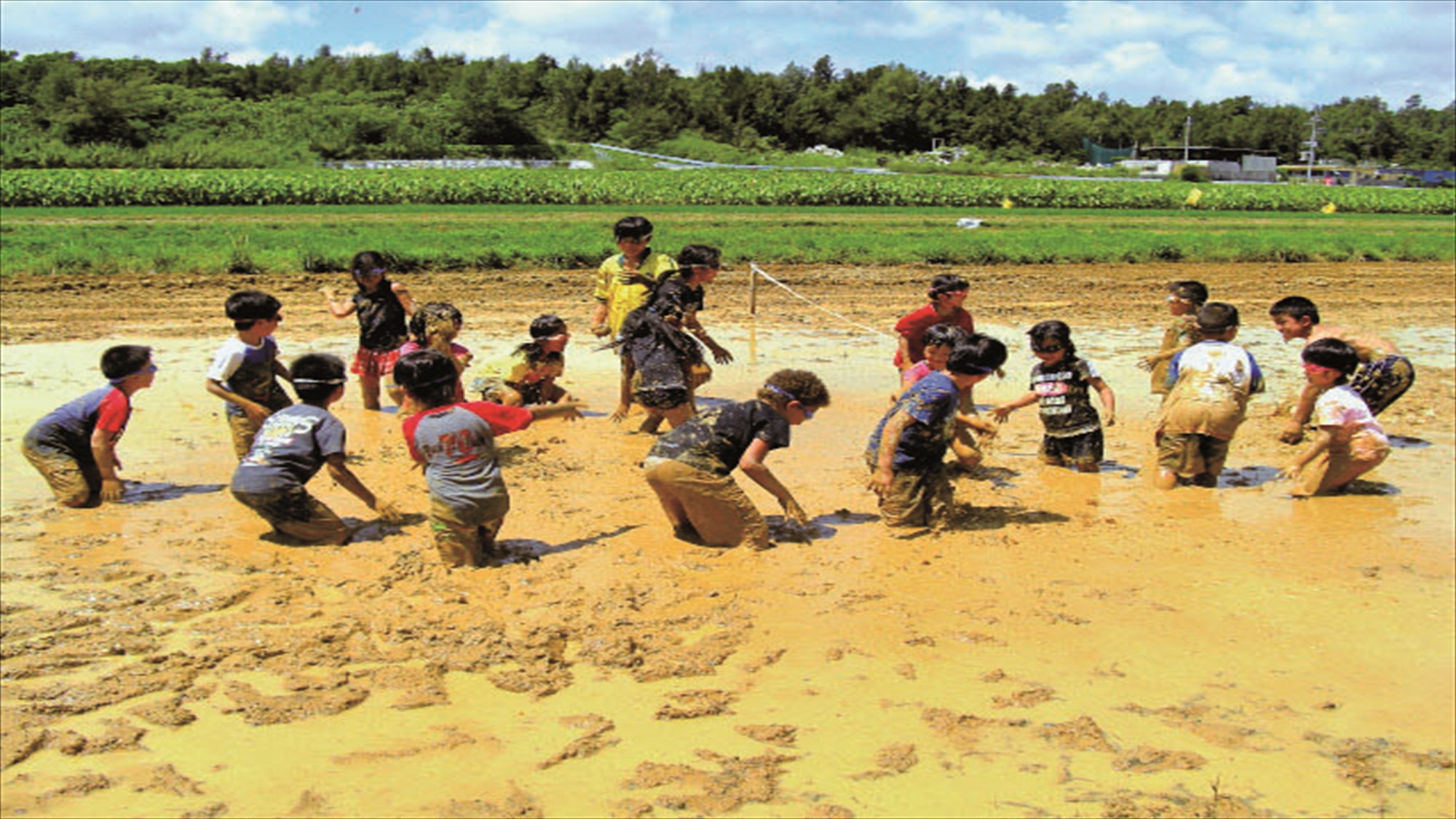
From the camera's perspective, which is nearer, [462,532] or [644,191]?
[462,532]

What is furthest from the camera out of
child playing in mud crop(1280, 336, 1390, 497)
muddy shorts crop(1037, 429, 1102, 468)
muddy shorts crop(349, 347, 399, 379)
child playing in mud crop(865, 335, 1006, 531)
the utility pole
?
the utility pole

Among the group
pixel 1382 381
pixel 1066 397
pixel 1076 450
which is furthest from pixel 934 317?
pixel 1382 381

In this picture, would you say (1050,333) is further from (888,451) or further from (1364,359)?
(1364,359)

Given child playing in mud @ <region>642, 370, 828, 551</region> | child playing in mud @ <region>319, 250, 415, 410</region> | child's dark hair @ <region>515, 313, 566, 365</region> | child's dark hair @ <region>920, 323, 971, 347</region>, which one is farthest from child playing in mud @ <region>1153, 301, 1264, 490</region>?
child playing in mud @ <region>319, 250, 415, 410</region>

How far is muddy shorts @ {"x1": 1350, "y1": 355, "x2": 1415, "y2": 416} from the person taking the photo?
930cm

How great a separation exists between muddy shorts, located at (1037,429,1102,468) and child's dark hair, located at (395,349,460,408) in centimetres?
481

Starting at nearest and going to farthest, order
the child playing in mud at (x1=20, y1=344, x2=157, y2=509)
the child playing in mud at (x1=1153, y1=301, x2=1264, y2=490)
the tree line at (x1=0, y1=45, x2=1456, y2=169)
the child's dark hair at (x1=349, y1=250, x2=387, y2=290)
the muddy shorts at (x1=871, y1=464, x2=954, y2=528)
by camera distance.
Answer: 1. the muddy shorts at (x1=871, y1=464, x2=954, y2=528)
2. the child playing in mud at (x1=20, y1=344, x2=157, y2=509)
3. the child playing in mud at (x1=1153, y1=301, x2=1264, y2=490)
4. the child's dark hair at (x1=349, y1=250, x2=387, y2=290)
5. the tree line at (x1=0, y1=45, x2=1456, y2=169)

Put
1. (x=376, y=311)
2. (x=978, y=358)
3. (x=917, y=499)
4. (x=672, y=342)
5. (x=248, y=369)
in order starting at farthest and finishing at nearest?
(x=376, y=311)
(x=672, y=342)
(x=248, y=369)
(x=917, y=499)
(x=978, y=358)

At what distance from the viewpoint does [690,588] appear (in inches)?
252

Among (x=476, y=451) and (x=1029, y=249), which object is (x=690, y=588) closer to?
(x=476, y=451)

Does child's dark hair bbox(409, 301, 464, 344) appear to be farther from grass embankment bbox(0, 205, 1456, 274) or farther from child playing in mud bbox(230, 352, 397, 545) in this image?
grass embankment bbox(0, 205, 1456, 274)

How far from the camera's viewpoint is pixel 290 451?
22.3 feet

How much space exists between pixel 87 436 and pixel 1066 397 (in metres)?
6.82

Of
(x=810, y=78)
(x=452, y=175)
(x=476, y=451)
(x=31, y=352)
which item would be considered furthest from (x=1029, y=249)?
(x=810, y=78)
